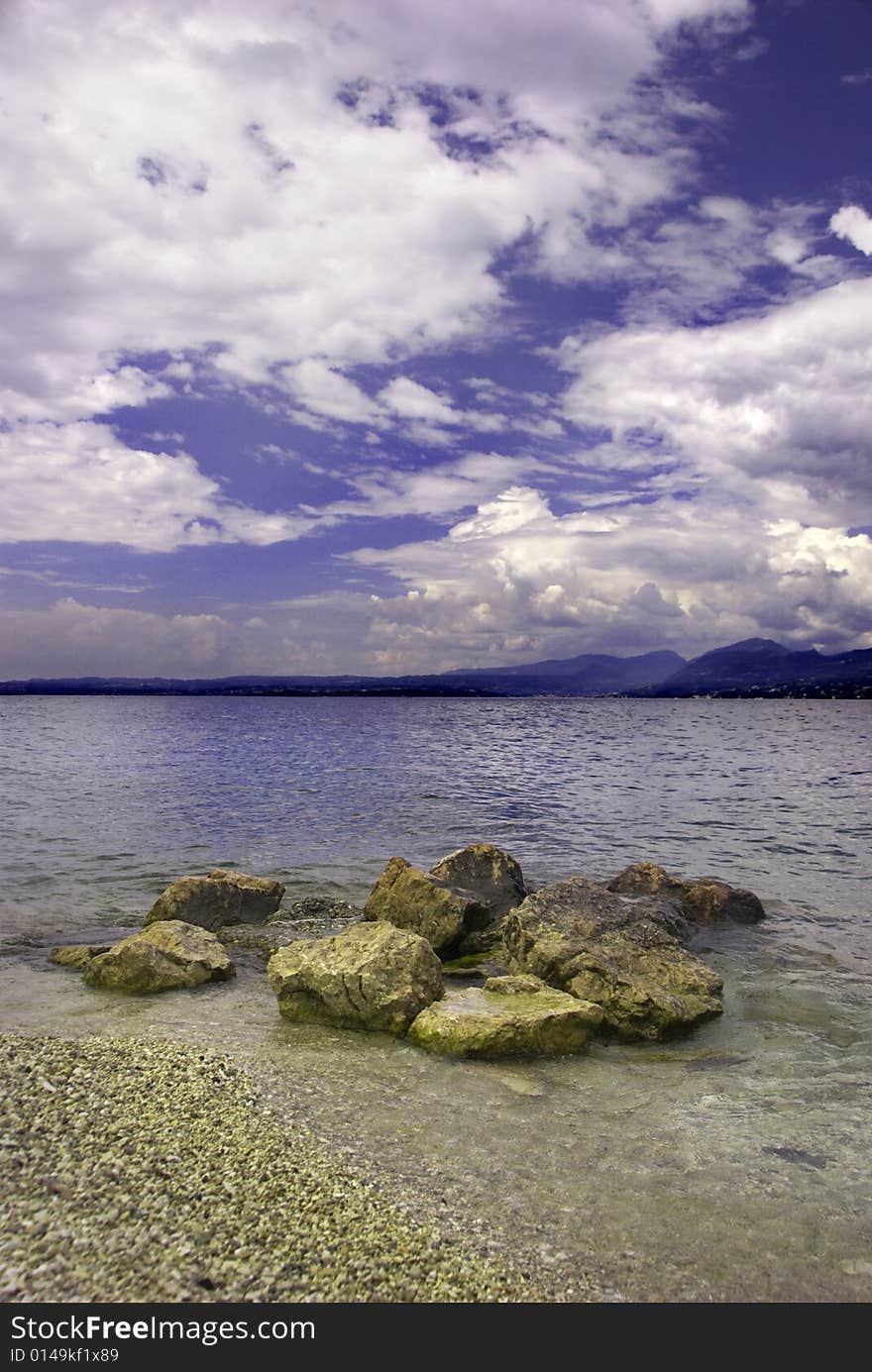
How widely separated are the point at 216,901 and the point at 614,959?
30.8 feet

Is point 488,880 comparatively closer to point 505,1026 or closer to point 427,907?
point 427,907

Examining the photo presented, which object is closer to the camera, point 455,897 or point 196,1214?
point 196,1214

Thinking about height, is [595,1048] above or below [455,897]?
below

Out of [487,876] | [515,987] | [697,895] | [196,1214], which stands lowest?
[697,895]

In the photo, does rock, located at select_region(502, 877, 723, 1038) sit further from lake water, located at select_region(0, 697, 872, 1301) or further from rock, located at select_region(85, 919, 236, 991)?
rock, located at select_region(85, 919, 236, 991)

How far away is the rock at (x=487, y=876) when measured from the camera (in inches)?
693

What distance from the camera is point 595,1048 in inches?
430

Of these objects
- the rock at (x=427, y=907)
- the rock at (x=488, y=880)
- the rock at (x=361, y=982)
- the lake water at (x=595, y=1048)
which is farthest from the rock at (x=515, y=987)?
the rock at (x=488, y=880)

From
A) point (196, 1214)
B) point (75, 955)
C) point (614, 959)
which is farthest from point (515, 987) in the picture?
point (75, 955)

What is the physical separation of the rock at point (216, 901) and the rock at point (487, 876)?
429 cm
